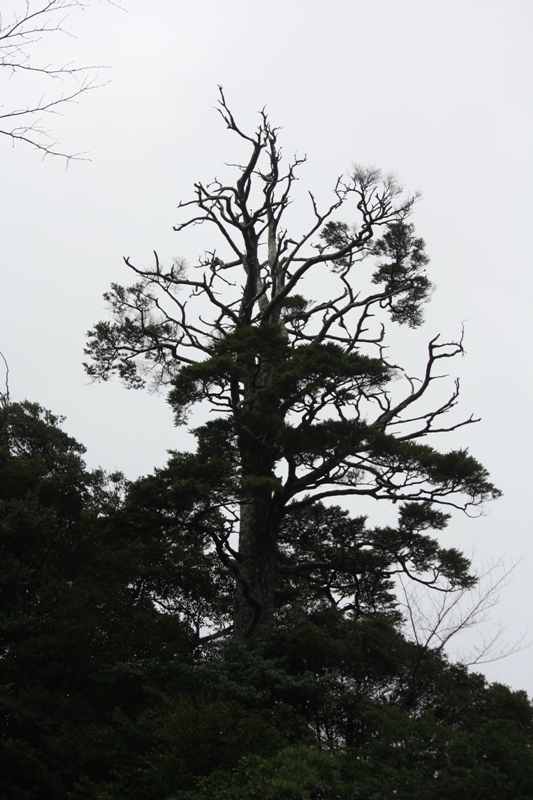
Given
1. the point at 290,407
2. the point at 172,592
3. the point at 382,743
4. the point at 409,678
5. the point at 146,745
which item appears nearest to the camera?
the point at 382,743

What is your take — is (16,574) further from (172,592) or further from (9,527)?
(172,592)

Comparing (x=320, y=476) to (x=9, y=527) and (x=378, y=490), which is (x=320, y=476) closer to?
(x=378, y=490)

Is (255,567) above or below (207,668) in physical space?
above

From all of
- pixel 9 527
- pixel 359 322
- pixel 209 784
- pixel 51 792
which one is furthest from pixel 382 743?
pixel 359 322

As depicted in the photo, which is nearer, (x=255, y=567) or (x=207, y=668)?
(x=207, y=668)

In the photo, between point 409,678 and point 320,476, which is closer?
point 409,678

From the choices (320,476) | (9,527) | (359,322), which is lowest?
(9,527)

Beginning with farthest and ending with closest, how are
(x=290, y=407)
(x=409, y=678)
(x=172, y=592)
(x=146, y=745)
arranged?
(x=172, y=592)
(x=290, y=407)
(x=409, y=678)
(x=146, y=745)

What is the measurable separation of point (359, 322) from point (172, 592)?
230 inches

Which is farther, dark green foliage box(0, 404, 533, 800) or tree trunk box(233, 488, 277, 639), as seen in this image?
tree trunk box(233, 488, 277, 639)

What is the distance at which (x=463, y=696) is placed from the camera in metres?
8.85

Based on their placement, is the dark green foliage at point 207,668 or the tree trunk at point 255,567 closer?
the dark green foliage at point 207,668

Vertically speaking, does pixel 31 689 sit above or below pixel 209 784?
above

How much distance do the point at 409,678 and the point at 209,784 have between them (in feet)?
10.5
